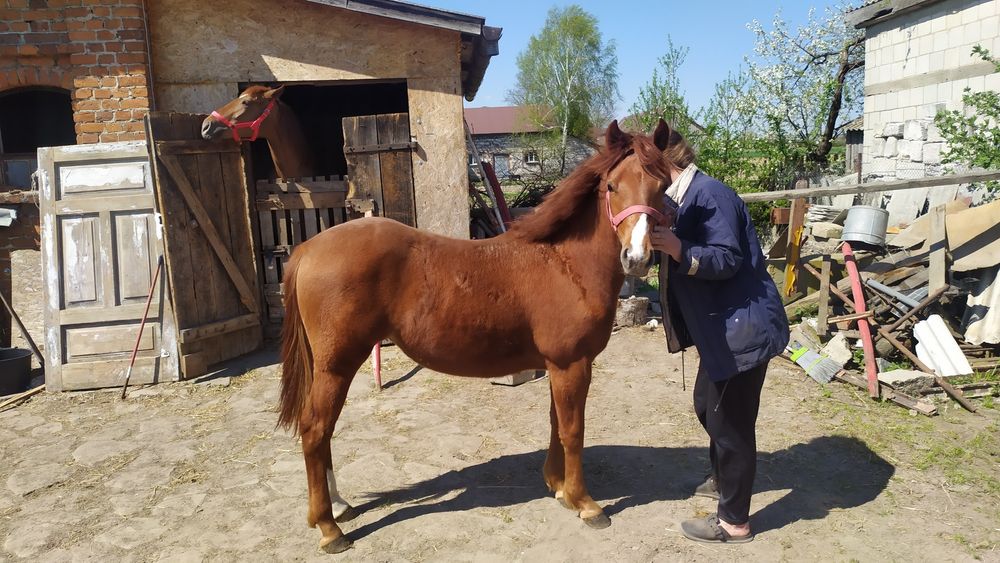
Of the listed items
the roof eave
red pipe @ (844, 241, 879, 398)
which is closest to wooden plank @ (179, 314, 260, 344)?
red pipe @ (844, 241, 879, 398)

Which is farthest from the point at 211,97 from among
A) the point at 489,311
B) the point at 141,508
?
A: the point at 489,311

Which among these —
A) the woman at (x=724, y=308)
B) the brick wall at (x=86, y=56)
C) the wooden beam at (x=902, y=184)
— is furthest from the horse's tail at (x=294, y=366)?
the brick wall at (x=86, y=56)

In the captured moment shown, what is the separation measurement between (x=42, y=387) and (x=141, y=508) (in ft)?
10.6

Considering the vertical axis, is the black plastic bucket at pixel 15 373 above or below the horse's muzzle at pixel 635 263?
below

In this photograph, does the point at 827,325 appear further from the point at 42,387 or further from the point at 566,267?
the point at 42,387

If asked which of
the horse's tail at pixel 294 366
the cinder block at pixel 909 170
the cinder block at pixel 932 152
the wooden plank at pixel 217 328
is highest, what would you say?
the cinder block at pixel 932 152

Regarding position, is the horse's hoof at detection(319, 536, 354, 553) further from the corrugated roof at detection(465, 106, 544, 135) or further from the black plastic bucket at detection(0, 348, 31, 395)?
the corrugated roof at detection(465, 106, 544, 135)

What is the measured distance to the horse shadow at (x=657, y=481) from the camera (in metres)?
3.54

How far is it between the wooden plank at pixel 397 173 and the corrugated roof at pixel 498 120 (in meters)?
31.8

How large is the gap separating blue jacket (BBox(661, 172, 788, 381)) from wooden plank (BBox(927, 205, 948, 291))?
3.81 metres

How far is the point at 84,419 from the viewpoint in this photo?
207 inches

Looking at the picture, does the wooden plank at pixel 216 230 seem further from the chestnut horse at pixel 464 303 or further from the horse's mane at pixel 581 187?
the horse's mane at pixel 581 187

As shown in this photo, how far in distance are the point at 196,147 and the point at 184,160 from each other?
0.60 ft

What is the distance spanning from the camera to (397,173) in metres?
6.79
